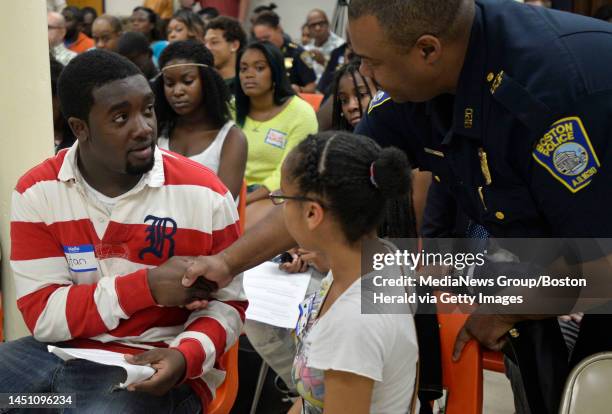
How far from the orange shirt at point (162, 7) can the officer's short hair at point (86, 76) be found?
667 cm

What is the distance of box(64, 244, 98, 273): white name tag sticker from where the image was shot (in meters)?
1.76

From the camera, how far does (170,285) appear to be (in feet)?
5.53

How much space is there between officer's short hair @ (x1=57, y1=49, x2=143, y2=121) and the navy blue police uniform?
82cm

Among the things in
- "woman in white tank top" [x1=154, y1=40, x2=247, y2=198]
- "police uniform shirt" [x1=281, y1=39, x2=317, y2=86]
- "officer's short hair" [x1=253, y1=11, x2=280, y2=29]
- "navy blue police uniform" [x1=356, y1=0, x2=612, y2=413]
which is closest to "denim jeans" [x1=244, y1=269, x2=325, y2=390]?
"woman in white tank top" [x1=154, y1=40, x2=247, y2=198]

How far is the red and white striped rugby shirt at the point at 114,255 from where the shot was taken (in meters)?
1.70

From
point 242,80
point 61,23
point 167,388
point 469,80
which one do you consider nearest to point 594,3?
point 242,80

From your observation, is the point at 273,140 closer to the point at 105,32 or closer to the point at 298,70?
the point at 298,70

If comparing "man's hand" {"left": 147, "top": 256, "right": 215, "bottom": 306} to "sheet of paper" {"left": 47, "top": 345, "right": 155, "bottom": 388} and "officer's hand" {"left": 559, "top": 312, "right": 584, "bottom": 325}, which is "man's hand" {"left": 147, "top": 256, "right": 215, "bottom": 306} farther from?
"officer's hand" {"left": 559, "top": 312, "right": 584, "bottom": 325}

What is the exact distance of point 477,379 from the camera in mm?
1548

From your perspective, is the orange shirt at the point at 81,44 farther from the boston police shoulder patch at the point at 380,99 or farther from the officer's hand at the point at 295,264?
the boston police shoulder patch at the point at 380,99

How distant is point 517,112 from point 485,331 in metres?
0.50

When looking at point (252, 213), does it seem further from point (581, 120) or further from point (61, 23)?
point (61, 23)

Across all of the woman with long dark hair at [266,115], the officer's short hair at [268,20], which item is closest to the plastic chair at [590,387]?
the woman with long dark hair at [266,115]

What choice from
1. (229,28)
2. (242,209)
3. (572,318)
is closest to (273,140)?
(242,209)
